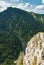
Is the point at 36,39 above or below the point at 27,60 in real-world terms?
above

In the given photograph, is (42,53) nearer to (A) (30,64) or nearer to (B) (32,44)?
(A) (30,64)

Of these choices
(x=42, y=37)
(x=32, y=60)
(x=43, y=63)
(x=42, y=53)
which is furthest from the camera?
(x=42, y=37)

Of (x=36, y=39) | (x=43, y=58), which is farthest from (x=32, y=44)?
(x=43, y=58)

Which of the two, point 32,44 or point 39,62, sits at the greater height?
point 32,44

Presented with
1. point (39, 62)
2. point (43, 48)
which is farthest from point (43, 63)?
point (43, 48)

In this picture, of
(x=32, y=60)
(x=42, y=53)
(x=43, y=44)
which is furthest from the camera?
(x=32, y=60)

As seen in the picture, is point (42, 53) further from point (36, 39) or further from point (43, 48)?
point (36, 39)

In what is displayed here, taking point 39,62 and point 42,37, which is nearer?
point 39,62

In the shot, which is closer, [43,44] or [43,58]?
[43,58]

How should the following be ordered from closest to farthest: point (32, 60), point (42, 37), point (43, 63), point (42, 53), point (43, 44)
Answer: point (43, 63), point (42, 53), point (43, 44), point (32, 60), point (42, 37)
